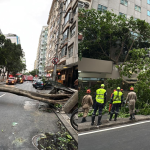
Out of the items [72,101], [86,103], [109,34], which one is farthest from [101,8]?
[72,101]

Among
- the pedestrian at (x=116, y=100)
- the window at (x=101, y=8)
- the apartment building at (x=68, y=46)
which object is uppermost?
the window at (x=101, y=8)

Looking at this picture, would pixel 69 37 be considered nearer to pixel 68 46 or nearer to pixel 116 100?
pixel 68 46

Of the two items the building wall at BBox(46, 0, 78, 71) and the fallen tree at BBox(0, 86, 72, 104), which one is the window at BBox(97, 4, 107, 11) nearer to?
the building wall at BBox(46, 0, 78, 71)

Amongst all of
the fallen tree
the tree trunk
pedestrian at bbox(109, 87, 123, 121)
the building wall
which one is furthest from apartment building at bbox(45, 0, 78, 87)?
the fallen tree

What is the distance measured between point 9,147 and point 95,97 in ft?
9.87

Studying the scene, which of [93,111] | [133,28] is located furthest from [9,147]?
[133,28]

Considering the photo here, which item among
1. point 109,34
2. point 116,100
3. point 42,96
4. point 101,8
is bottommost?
point 42,96

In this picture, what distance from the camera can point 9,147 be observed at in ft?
11.6

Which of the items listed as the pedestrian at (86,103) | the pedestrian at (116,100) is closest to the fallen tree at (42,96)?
the pedestrian at (116,100)

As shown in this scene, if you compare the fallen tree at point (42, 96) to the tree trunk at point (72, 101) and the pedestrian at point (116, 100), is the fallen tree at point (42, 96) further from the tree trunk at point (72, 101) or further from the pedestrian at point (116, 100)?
the pedestrian at point (116, 100)

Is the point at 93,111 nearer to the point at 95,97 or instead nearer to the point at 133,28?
the point at 95,97

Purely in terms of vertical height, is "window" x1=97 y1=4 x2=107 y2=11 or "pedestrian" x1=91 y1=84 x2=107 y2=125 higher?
"window" x1=97 y1=4 x2=107 y2=11

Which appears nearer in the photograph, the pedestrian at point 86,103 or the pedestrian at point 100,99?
the pedestrian at point 86,103

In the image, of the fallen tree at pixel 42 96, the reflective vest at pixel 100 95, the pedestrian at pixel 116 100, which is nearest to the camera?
the reflective vest at pixel 100 95
